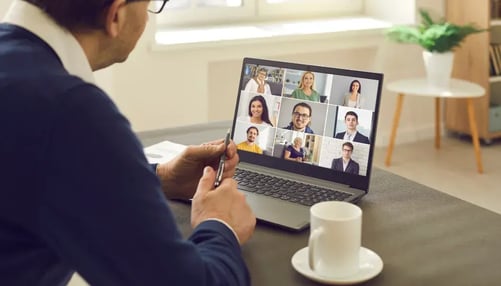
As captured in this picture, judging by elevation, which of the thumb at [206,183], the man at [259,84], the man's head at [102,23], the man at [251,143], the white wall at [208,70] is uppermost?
the man's head at [102,23]

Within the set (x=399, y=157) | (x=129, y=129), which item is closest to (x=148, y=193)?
(x=129, y=129)

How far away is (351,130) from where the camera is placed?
56.6 inches

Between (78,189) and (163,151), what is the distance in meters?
0.85

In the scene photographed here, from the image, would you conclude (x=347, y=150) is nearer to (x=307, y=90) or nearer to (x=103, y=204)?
(x=307, y=90)

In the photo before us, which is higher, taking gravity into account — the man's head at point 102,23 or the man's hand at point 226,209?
Answer: the man's head at point 102,23

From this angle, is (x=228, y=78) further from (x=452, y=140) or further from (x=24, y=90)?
(x=24, y=90)

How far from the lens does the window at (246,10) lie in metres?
4.04

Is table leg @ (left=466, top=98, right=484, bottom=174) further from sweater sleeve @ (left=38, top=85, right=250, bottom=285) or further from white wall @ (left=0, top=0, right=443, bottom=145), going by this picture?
sweater sleeve @ (left=38, top=85, right=250, bottom=285)

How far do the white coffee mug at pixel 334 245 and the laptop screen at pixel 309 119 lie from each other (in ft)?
1.05

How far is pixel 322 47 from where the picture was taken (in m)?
4.11

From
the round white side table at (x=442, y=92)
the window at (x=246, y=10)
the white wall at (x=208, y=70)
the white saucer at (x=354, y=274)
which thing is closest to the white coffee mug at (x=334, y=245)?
the white saucer at (x=354, y=274)

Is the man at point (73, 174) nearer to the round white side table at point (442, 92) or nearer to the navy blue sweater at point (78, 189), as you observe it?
the navy blue sweater at point (78, 189)

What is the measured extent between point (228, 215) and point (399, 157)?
10.9 feet

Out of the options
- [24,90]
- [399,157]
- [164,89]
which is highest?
[24,90]
